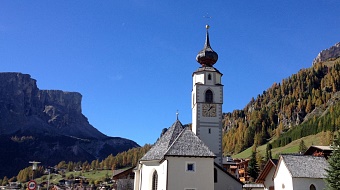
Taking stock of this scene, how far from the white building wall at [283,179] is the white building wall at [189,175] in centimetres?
1047

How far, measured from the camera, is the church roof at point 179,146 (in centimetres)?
3262

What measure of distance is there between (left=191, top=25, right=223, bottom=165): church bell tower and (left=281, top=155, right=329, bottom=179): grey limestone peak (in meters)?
8.08

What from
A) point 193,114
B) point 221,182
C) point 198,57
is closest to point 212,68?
point 198,57

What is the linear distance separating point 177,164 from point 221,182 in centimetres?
809

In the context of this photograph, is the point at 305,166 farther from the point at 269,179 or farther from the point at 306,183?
the point at 269,179

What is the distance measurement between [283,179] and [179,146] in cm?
1349

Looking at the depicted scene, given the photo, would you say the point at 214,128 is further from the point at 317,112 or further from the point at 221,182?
the point at 317,112

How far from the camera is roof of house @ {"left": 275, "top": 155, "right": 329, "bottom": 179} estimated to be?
37.6 meters

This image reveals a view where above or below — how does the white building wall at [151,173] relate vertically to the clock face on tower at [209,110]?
below

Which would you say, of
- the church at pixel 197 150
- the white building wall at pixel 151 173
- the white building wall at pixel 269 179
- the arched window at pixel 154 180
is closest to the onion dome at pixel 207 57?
the church at pixel 197 150

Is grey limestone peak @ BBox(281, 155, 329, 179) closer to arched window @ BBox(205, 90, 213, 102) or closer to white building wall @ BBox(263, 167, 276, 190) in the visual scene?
white building wall @ BBox(263, 167, 276, 190)

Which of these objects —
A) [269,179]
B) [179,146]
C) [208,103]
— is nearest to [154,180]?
[179,146]

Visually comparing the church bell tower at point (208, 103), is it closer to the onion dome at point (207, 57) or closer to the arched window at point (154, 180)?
the onion dome at point (207, 57)

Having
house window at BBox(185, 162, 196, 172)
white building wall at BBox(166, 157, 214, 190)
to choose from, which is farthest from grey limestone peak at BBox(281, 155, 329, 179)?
house window at BBox(185, 162, 196, 172)
